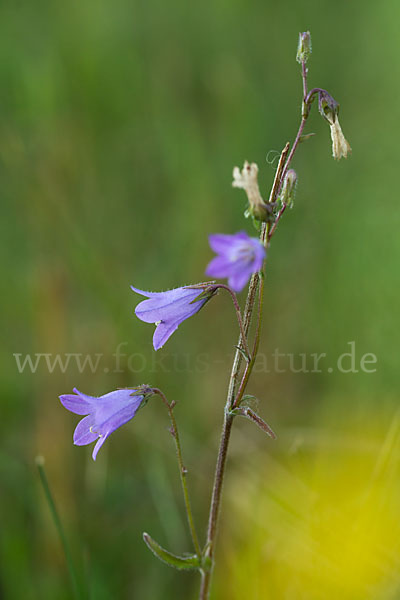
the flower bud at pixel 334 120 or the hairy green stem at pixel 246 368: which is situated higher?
the flower bud at pixel 334 120

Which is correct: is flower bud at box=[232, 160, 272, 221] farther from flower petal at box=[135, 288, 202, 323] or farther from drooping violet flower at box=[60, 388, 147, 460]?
drooping violet flower at box=[60, 388, 147, 460]

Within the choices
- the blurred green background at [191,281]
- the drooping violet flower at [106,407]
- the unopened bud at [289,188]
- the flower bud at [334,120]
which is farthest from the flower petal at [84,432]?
the flower bud at [334,120]

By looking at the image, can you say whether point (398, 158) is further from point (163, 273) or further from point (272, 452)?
point (272, 452)

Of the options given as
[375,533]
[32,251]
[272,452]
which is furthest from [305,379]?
[32,251]

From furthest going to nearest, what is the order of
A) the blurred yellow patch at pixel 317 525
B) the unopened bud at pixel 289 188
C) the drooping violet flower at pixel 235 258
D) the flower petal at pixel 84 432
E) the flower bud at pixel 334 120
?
the blurred yellow patch at pixel 317 525, the flower petal at pixel 84 432, the flower bud at pixel 334 120, the unopened bud at pixel 289 188, the drooping violet flower at pixel 235 258

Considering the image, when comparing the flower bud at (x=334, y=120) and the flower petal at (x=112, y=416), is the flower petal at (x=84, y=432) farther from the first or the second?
the flower bud at (x=334, y=120)

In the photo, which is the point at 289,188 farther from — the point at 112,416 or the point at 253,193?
the point at 112,416

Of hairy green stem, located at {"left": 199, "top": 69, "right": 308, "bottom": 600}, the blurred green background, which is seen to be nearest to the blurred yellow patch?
the blurred green background
